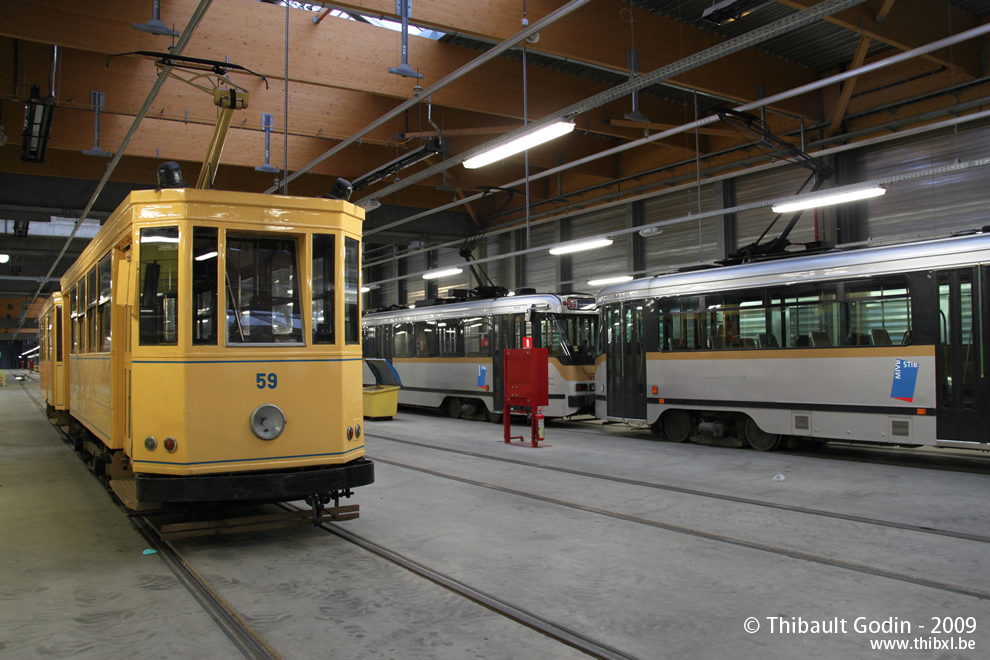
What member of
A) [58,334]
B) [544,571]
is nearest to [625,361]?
[544,571]

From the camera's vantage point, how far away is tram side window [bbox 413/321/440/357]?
1889 cm

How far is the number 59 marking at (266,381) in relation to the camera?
5680 mm

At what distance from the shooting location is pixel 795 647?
3740 millimetres

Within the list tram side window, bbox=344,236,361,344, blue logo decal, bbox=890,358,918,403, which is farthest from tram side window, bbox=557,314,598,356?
tram side window, bbox=344,236,361,344

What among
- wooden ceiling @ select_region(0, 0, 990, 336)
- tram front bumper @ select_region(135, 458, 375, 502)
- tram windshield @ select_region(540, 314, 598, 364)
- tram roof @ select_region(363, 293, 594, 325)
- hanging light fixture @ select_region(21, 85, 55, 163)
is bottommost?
tram front bumper @ select_region(135, 458, 375, 502)

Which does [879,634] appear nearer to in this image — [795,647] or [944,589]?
[795,647]

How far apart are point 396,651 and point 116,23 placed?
974 cm

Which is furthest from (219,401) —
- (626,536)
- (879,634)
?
(879,634)

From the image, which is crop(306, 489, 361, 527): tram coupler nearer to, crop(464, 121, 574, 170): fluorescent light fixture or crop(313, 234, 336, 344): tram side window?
crop(313, 234, 336, 344): tram side window

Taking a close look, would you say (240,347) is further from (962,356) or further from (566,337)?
(566,337)

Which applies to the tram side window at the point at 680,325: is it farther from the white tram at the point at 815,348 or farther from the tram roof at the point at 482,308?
the tram roof at the point at 482,308

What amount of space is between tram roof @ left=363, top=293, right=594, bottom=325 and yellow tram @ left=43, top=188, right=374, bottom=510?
32.7ft

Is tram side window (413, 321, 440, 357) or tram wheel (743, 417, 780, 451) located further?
tram side window (413, 321, 440, 357)

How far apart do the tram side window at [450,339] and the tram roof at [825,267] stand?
568 cm
